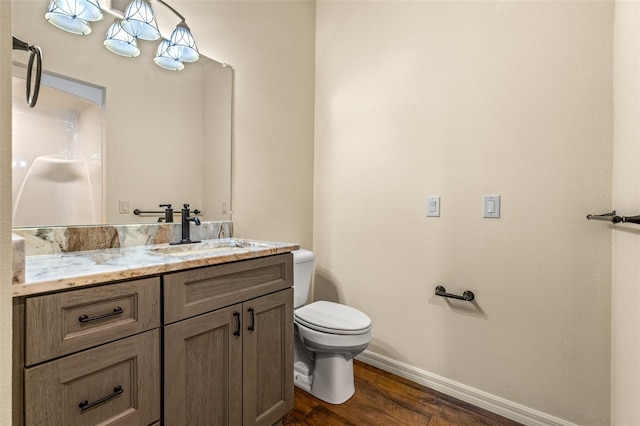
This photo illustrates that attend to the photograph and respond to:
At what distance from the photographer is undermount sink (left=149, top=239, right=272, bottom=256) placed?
1311mm

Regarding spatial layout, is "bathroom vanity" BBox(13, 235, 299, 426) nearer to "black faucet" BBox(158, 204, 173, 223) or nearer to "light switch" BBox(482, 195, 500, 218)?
"black faucet" BBox(158, 204, 173, 223)

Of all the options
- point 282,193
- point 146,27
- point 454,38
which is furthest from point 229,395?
point 454,38

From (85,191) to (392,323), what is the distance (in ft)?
5.99

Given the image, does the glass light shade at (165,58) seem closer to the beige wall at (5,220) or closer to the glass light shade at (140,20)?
the glass light shade at (140,20)

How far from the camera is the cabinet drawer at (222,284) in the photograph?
0.94m

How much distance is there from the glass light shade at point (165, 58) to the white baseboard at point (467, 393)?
2.13 m

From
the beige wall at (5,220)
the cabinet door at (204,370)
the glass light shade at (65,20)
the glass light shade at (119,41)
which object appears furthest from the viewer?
the glass light shade at (119,41)

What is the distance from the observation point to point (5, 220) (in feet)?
1.51

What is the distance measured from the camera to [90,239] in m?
1.21

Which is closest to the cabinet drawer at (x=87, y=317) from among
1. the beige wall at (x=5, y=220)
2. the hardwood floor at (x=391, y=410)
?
the beige wall at (x=5, y=220)

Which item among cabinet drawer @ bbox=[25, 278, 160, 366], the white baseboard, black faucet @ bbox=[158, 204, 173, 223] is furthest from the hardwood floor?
black faucet @ bbox=[158, 204, 173, 223]

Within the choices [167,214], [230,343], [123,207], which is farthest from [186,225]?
[230,343]

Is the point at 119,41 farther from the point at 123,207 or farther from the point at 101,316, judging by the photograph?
the point at 101,316

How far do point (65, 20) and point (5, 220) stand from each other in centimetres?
118
